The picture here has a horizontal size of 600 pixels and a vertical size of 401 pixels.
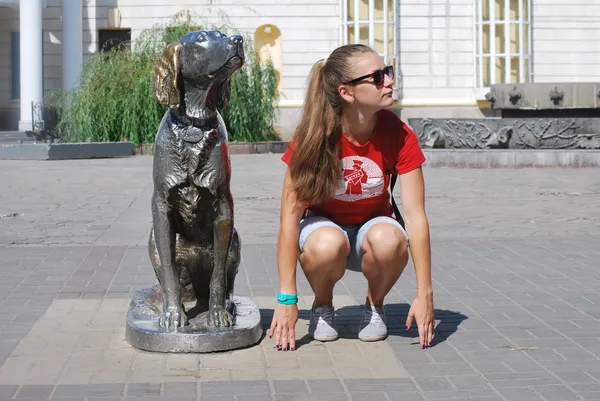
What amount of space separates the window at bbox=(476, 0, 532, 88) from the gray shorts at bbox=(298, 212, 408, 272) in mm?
25277

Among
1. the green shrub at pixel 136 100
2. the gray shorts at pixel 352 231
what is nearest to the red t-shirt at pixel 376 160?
the gray shorts at pixel 352 231

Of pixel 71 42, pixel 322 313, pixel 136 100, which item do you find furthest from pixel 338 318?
pixel 71 42

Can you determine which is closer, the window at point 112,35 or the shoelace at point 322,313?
the shoelace at point 322,313

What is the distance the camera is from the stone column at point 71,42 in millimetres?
29484

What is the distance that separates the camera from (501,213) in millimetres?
11328

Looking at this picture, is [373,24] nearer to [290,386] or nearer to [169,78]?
[169,78]

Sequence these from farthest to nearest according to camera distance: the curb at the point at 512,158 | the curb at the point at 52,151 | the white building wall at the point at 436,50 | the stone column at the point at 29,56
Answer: the white building wall at the point at 436,50 → the stone column at the point at 29,56 → the curb at the point at 52,151 → the curb at the point at 512,158

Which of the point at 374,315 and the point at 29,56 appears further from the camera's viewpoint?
the point at 29,56

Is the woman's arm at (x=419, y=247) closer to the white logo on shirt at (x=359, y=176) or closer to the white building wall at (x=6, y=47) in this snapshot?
the white logo on shirt at (x=359, y=176)

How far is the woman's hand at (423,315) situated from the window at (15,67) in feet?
93.1

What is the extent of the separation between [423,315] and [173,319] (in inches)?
46.0

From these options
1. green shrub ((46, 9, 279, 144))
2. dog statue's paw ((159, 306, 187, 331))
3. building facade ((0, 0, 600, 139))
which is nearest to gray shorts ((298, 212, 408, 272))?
dog statue's paw ((159, 306, 187, 331))

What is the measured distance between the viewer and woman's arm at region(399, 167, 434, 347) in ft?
16.1

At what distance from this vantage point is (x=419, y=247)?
5.06 m
